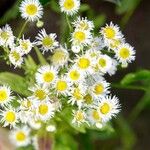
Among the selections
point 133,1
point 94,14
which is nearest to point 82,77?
point 133,1

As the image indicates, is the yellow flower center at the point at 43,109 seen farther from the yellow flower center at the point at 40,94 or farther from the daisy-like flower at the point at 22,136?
the daisy-like flower at the point at 22,136

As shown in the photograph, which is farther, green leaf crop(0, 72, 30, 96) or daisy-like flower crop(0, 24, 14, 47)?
green leaf crop(0, 72, 30, 96)

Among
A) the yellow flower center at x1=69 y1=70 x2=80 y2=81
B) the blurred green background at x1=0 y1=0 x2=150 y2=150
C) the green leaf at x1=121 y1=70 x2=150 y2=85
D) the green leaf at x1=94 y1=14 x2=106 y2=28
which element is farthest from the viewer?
the blurred green background at x1=0 y1=0 x2=150 y2=150

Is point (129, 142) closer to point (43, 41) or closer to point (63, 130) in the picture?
point (63, 130)

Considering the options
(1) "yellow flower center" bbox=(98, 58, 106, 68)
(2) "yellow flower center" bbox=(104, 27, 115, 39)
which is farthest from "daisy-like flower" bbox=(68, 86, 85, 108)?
(2) "yellow flower center" bbox=(104, 27, 115, 39)

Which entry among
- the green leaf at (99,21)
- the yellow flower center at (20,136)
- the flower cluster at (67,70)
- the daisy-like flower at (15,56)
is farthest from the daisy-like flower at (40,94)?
the green leaf at (99,21)

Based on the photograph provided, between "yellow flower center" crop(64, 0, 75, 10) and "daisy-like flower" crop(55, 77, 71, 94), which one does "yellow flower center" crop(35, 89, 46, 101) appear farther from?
"yellow flower center" crop(64, 0, 75, 10)

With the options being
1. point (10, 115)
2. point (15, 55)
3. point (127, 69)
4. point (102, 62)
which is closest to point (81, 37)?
point (102, 62)
